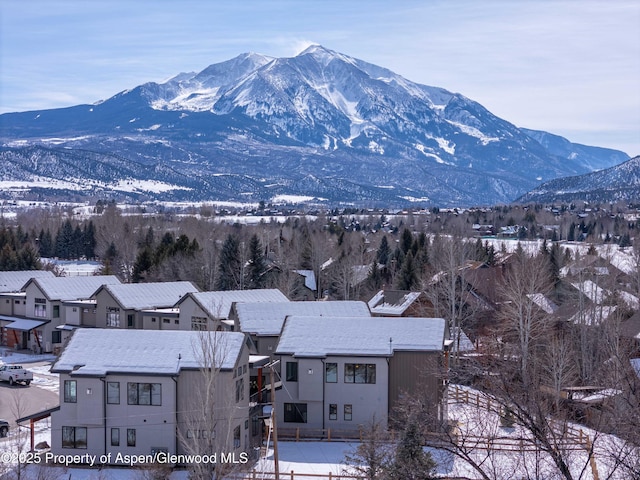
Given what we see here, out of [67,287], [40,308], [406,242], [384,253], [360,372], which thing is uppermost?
[406,242]

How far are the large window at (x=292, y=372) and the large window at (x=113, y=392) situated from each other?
7351 mm

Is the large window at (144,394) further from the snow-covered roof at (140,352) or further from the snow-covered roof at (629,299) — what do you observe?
the snow-covered roof at (629,299)

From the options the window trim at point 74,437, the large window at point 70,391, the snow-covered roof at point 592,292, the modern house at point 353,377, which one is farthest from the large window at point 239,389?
the snow-covered roof at point 592,292

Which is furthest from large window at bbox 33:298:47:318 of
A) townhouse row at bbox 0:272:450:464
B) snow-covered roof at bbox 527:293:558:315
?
snow-covered roof at bbox 527:293:558:315

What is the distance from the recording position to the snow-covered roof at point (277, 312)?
3991 centimetres

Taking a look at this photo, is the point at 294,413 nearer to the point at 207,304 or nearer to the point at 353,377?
the point at 353,377

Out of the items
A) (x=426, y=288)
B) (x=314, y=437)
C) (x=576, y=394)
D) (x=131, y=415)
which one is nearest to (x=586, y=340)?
(x=576, y=394)

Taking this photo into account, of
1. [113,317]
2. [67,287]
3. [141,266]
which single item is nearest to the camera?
[113,317]

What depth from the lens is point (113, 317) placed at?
53.4 metres

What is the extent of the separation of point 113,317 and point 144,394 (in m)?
24.2

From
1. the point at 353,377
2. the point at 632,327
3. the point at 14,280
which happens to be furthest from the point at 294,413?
the point at 14,280

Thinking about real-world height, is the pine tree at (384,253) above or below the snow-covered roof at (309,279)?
above

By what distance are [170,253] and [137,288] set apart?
20670mm

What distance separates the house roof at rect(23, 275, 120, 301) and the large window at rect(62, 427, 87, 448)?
28.2m
